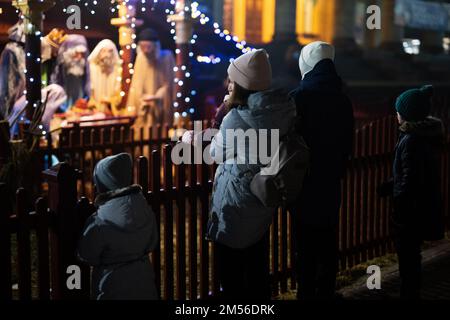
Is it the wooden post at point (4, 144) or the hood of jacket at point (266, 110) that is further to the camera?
the wooden post at point (4, 144)

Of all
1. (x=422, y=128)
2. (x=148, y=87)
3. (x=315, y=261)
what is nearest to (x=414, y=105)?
(x=422, y=128)

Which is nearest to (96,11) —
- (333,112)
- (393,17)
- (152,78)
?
(152,78)

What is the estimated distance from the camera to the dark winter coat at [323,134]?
4.18 m

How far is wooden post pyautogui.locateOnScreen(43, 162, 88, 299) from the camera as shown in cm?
385

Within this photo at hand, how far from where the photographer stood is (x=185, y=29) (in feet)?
36.5

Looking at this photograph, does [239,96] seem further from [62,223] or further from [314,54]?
[62,223]

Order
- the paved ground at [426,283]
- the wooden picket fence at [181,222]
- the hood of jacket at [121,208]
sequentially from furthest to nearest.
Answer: the paved ground at [426,283]
the wooden picket fence at [181,222]
the hood of jacket at [121,208]

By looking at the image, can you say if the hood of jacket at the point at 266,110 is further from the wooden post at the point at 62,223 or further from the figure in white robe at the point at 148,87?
the figure in white robe at the point at 148,87

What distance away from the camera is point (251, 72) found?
→ 3.81 meters

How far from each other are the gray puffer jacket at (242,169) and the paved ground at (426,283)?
1736 millimetres

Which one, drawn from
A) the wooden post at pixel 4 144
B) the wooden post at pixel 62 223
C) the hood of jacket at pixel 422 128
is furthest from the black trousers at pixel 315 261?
the wooden post at pixel 4 144

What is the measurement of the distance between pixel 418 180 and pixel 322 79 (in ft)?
3.41

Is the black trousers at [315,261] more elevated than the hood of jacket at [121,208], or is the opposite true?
the hood of jacket at [121,208]
